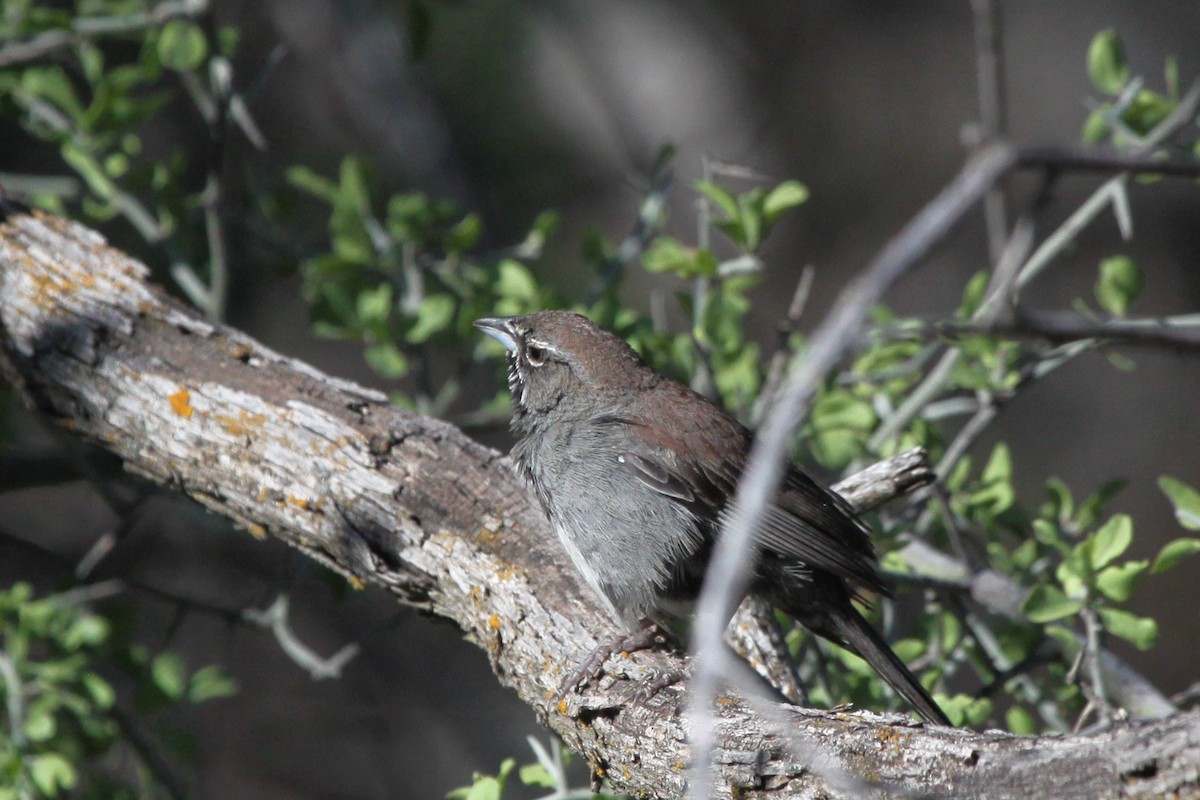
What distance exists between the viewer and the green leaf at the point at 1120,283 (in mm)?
4234

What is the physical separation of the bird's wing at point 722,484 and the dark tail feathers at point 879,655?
14 centimetres

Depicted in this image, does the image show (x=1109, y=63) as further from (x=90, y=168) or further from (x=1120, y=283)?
(x=90, y=168)

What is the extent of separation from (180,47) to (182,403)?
6.17 ft

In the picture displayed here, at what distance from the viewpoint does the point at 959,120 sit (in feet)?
33.2

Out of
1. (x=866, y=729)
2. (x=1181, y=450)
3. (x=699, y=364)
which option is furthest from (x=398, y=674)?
(x=1181, y=450)

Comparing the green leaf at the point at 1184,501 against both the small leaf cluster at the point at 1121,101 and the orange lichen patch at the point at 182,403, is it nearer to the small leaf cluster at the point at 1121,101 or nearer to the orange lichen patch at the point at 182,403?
the small leaf cluster at the point at 1121,101

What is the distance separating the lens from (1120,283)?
14.0 feet

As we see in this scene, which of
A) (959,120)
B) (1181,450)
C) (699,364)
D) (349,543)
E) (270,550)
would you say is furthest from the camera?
(959,120)

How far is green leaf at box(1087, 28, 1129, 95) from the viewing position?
14.3 ft

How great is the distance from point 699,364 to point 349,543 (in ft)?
6.49

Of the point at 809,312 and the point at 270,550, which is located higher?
the point at 809,312

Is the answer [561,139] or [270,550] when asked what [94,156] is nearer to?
[270,550]

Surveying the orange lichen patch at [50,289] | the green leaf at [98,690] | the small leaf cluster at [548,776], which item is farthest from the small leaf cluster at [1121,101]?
the green leaf at [98,690]

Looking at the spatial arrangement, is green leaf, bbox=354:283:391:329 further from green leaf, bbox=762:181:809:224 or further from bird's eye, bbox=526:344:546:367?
green leaf, bbox=762:181:809:224
